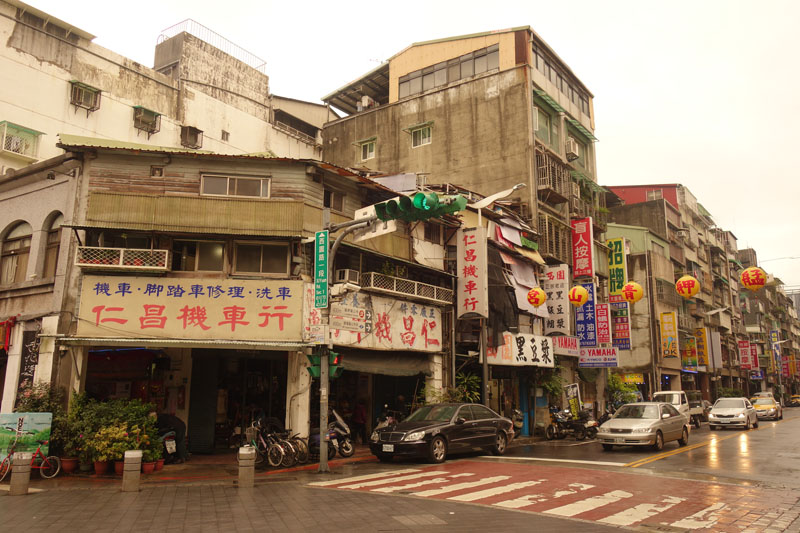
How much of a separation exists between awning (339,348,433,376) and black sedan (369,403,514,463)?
8.38 ft

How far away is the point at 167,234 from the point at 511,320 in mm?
14348

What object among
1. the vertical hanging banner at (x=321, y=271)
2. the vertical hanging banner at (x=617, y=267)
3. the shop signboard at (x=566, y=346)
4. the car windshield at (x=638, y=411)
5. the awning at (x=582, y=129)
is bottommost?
the car windshield at (x=638, y=411)

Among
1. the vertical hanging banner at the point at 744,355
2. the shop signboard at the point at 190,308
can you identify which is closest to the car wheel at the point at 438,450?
the shop signboard at the point at 190,308

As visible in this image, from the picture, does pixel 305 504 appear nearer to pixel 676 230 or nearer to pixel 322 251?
pixel 322 251

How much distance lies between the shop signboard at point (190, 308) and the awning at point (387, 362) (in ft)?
8.16

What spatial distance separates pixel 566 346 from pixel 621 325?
22.3ft

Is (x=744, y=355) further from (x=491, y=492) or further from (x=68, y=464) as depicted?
→ (x=68, y=464)

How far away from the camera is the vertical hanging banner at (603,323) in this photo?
31125 mm

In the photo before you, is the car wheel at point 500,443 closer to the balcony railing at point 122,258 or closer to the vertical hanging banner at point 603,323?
the balcony railing at point 122,258

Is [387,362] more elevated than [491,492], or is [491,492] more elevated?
[387,362]

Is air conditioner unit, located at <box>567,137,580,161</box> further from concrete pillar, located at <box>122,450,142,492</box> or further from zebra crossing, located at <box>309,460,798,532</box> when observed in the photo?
concrete pillar, located at <box>122,450,142,492</box>

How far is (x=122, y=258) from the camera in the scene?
16.6 metres

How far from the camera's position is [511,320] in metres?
24.9

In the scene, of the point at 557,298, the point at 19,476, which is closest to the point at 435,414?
the point at 19,476
